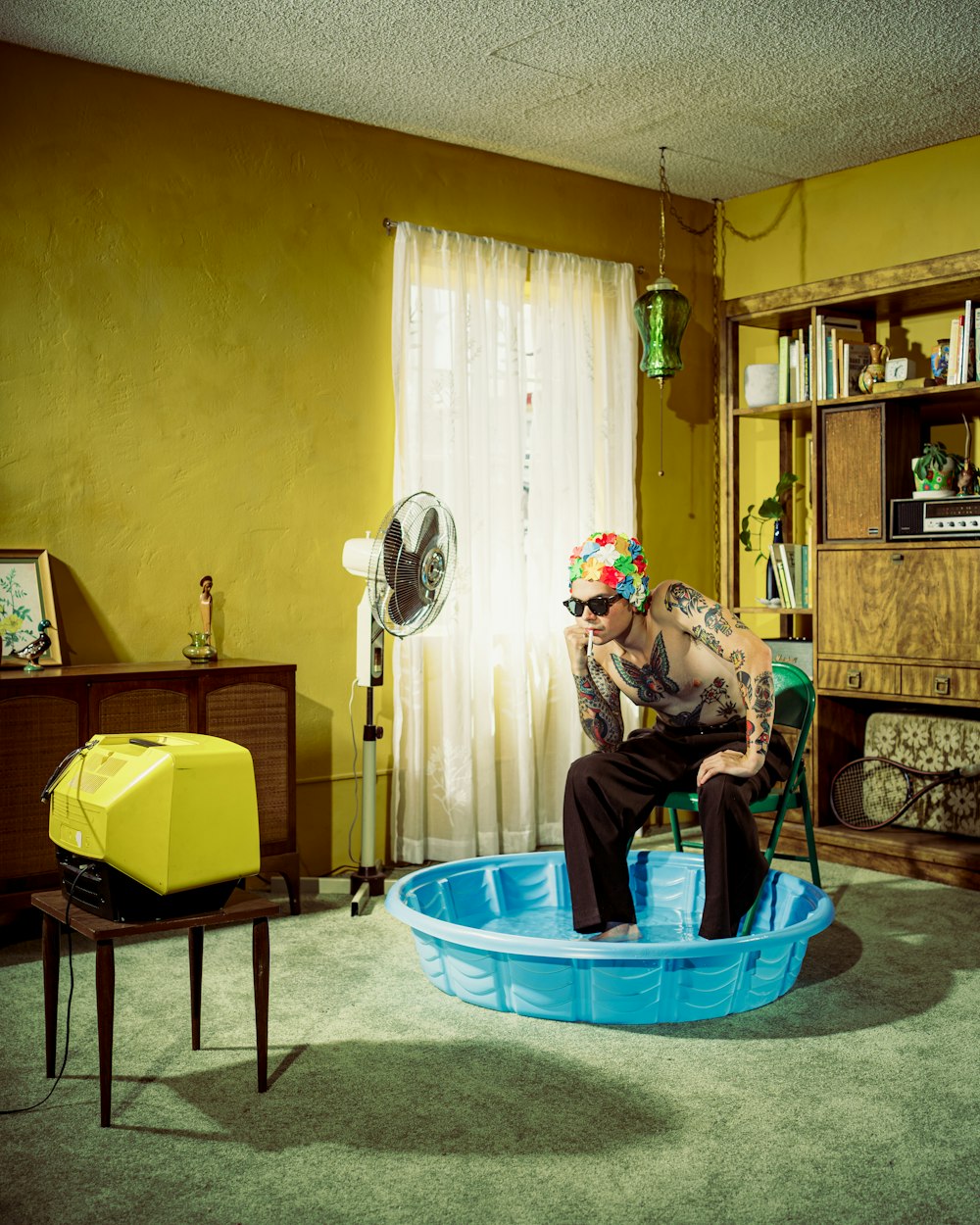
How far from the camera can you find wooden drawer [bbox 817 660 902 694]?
4562 mm

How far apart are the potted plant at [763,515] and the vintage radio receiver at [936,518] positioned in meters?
0.64

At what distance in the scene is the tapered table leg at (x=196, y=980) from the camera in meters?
2.75

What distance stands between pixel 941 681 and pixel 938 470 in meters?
0.76

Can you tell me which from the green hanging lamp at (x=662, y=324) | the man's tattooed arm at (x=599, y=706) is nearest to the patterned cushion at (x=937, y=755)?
the man's tattooed arm at (x=599, y=706)

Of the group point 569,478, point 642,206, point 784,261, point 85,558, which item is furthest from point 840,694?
point 85,558

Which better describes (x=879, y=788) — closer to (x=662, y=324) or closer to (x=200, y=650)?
(x=662, y=324)

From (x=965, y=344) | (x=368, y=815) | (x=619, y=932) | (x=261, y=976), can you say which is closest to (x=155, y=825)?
(x=261, y=976)

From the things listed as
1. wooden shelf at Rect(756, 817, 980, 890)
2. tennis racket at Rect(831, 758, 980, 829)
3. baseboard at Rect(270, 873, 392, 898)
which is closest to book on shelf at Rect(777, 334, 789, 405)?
tennis racket at Rect(831, 758, 980, 829)

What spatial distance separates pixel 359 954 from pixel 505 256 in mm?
2732

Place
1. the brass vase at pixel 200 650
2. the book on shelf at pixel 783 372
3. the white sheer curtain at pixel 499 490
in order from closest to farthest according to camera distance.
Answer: the brass vase at pixel 200 650 → the white sheer curtain at pixel 499 490 → the book on shelf at pixel 783 372

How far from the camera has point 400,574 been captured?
3.93m

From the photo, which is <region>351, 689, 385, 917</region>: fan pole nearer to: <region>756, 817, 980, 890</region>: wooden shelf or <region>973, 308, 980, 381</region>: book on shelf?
→ <region>756, 817, 980, 890</region>: wooden shelf

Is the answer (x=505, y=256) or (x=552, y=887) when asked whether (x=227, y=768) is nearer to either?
(x=552, y=887)

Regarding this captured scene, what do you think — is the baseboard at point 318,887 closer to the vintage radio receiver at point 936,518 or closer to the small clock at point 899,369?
the vintage radio receiver at point 936,518
